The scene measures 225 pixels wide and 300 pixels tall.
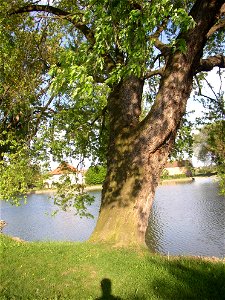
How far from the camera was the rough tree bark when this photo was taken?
28.3 feet

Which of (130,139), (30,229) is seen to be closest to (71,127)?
(130,139)

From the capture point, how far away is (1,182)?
1123 centimetres

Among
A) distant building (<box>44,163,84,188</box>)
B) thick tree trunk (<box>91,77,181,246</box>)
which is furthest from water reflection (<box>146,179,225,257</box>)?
thick tree trunk (<box>91,77,181,246</box>)

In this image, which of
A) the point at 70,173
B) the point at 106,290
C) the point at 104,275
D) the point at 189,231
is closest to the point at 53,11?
the point at 70,173

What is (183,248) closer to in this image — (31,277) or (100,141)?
(100,141)

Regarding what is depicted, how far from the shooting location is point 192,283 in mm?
6781

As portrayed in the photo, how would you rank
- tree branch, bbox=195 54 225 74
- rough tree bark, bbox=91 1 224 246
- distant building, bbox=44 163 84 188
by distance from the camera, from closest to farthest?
1. rough tree bark, bbox=91 1 224 246
2. tree branch, bbox=195 54 225 74
3. distant building, bbox=44 163 84 188

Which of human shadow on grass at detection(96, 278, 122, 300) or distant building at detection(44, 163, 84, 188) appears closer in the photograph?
human shadow on grass at detection(96, 278, 122, 300)

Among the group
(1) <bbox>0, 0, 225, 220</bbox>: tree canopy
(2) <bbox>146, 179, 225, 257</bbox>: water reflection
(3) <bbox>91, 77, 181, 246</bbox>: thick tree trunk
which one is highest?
(1) <bbox>0, 0, 225, 220</bbox>: tree canopy

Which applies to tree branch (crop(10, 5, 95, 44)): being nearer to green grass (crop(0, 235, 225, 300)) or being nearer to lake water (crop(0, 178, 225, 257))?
green grass (crop(0, 235, 225, 300))

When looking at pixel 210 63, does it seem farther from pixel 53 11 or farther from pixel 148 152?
pixel 53 11

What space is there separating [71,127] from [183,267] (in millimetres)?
6859

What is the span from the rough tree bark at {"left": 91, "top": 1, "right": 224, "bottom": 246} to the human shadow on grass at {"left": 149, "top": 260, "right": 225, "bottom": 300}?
4.41ft

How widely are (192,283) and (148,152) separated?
3.34 meters
